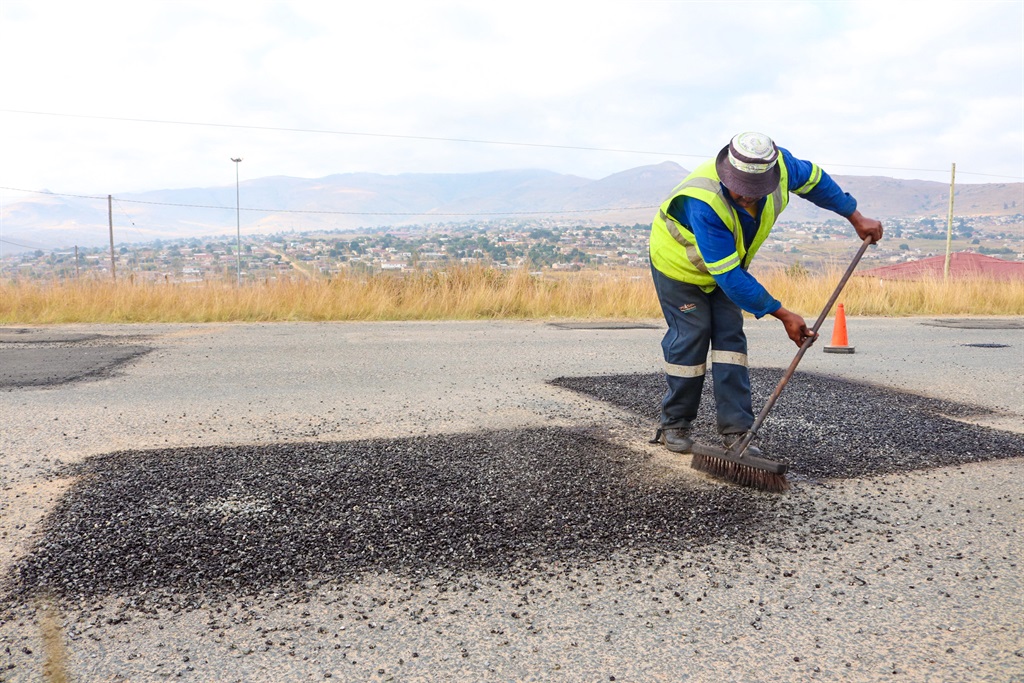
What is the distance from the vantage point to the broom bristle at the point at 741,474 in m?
3.67

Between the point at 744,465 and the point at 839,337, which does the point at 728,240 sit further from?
the point at 839,337

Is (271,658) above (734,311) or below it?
below

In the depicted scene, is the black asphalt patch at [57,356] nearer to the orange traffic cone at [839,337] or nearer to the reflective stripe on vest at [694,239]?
the reflective stripe on vest at [694,239]

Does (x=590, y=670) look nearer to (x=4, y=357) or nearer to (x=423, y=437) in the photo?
(x=423, y=437)

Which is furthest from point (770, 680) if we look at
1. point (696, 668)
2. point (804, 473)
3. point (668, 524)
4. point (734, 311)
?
point (734, 311)

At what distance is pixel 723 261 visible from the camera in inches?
149

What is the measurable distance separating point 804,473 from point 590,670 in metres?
2.19

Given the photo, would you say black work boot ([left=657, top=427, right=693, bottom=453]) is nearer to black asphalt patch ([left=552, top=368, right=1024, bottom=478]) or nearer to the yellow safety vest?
black asphalt patch ([left=552, top=368, right=1024, bottom=478])

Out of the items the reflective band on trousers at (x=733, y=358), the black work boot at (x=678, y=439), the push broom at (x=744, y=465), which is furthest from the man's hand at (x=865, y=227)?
the black work boot at (x=678, y=439)

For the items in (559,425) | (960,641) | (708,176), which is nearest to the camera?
(960,641)

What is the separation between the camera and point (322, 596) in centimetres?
266

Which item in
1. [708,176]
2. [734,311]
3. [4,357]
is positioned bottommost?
[4,357]

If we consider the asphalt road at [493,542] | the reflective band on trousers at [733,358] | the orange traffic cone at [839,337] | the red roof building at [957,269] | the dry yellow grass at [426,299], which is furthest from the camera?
the red roof building at [957,269]

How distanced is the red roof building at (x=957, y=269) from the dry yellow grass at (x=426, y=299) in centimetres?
90
